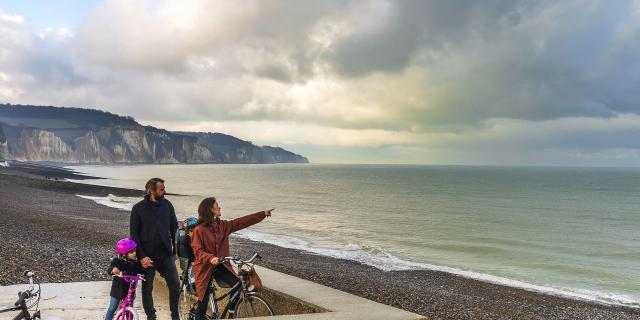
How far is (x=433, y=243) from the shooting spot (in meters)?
28.5

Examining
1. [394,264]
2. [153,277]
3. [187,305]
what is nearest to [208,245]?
[153,277]

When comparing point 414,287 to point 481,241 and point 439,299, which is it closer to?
point 439,299

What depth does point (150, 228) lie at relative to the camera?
6.13 m

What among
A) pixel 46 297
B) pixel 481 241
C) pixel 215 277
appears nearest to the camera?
pixel 215 277

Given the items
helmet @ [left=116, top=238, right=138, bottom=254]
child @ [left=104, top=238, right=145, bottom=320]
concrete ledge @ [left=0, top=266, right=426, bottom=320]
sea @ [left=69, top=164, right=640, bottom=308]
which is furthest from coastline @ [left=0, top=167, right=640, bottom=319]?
helmet @ [left=116, top=238, right=138, bottom=254]

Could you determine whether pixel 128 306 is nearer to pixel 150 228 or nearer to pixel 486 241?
pixel 150 228

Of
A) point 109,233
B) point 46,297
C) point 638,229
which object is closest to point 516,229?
point 638,229

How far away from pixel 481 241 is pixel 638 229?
17.8 meters

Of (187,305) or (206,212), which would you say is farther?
(187,305)

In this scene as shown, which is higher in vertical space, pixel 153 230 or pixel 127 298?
pixel 153 230

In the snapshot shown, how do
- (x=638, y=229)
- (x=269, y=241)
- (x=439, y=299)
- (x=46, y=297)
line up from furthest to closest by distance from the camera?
(x=638, y=229) < (x=269, y=241) < (x=439, y=299) < (x=46, y=297)

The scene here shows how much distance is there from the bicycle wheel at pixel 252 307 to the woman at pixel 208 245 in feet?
0.89

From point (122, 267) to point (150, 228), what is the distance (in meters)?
0.57

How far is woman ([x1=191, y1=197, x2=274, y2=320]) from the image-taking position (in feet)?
18.5
